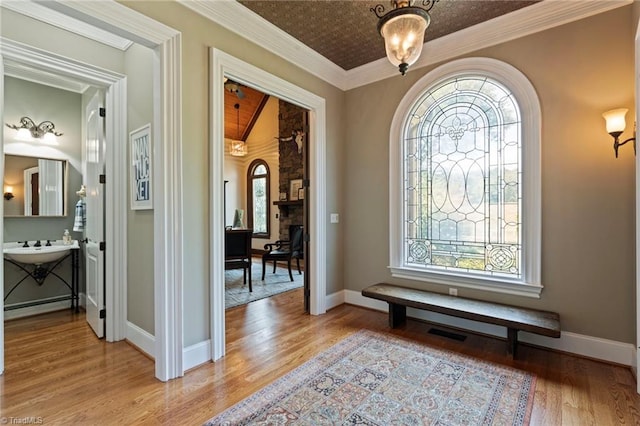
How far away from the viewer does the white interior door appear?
286 cm

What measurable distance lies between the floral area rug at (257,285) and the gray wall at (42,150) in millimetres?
2041

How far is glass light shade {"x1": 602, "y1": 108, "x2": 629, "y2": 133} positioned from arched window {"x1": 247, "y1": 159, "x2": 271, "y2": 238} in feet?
21.5

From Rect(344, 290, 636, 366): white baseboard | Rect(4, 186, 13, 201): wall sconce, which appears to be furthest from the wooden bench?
Rect(4, 186, 13, 201): wall sconce

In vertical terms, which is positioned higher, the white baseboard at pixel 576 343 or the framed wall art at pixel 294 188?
the framed wall art at pixel 294 188

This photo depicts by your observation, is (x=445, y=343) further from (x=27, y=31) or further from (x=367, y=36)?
(x=27, y=31)

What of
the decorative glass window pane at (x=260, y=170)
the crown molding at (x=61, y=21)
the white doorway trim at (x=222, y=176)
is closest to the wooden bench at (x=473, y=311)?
the white doorway trim at (x=222, y=176)

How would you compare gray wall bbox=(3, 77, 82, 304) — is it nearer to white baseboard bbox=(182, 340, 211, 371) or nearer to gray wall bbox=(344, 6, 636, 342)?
white baseboard bbox=(182, 340, 211, 371)

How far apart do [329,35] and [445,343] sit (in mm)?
3167

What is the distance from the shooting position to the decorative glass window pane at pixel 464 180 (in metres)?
2.85

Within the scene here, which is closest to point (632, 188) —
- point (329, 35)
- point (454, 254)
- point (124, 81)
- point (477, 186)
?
point (477, 186)

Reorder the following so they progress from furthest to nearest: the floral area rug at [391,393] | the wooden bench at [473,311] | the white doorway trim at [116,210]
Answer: the white doorway trim at [116,210]
the wooden bench at [473,311]
the floral area rug at [391,393]

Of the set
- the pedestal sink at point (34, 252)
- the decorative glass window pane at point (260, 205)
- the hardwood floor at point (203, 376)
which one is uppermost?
the decorative glass window pane at point (260, 205)

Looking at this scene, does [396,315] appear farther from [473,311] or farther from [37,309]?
[37,309]

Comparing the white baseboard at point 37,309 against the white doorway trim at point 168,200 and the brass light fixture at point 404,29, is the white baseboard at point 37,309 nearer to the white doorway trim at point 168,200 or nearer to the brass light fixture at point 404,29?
the white doorway trim at point 168,200
